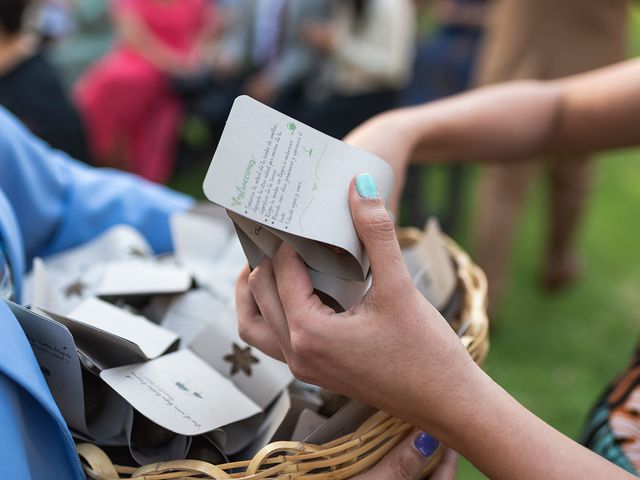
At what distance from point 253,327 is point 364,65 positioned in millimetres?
2134

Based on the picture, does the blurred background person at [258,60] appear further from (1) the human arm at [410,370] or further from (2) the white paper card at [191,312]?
(1) the human arm at [410,370]

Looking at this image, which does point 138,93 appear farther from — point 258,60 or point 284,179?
point 284,179

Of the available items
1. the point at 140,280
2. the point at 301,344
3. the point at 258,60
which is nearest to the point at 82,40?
the point at 258,60

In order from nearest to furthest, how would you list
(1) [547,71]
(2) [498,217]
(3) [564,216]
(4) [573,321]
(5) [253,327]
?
(5) [253,327] → (1) [547,71] → (2) [498,217] → (4) [573,321] → (3) [564,216]

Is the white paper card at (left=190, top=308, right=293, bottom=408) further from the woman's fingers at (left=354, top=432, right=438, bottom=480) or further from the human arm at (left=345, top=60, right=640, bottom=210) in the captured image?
the human arm at (left=345, top=60, right=640, bottom=210)

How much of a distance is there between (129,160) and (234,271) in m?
2.41

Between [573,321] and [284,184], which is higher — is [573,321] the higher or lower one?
the lower one

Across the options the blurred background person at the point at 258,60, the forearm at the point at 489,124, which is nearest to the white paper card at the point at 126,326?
the forearm at the point at 489,124

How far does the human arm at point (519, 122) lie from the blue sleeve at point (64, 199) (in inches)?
14.8

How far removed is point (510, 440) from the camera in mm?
617

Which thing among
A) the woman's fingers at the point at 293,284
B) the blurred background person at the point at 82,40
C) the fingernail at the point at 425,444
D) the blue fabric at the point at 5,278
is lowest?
the blurred background person at the point at 82,40

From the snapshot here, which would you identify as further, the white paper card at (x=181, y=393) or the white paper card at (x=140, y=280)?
the white paper card at (x=140, y=280)

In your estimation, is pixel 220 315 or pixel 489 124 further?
pixel 489 124

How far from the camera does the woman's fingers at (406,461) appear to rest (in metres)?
0.69
